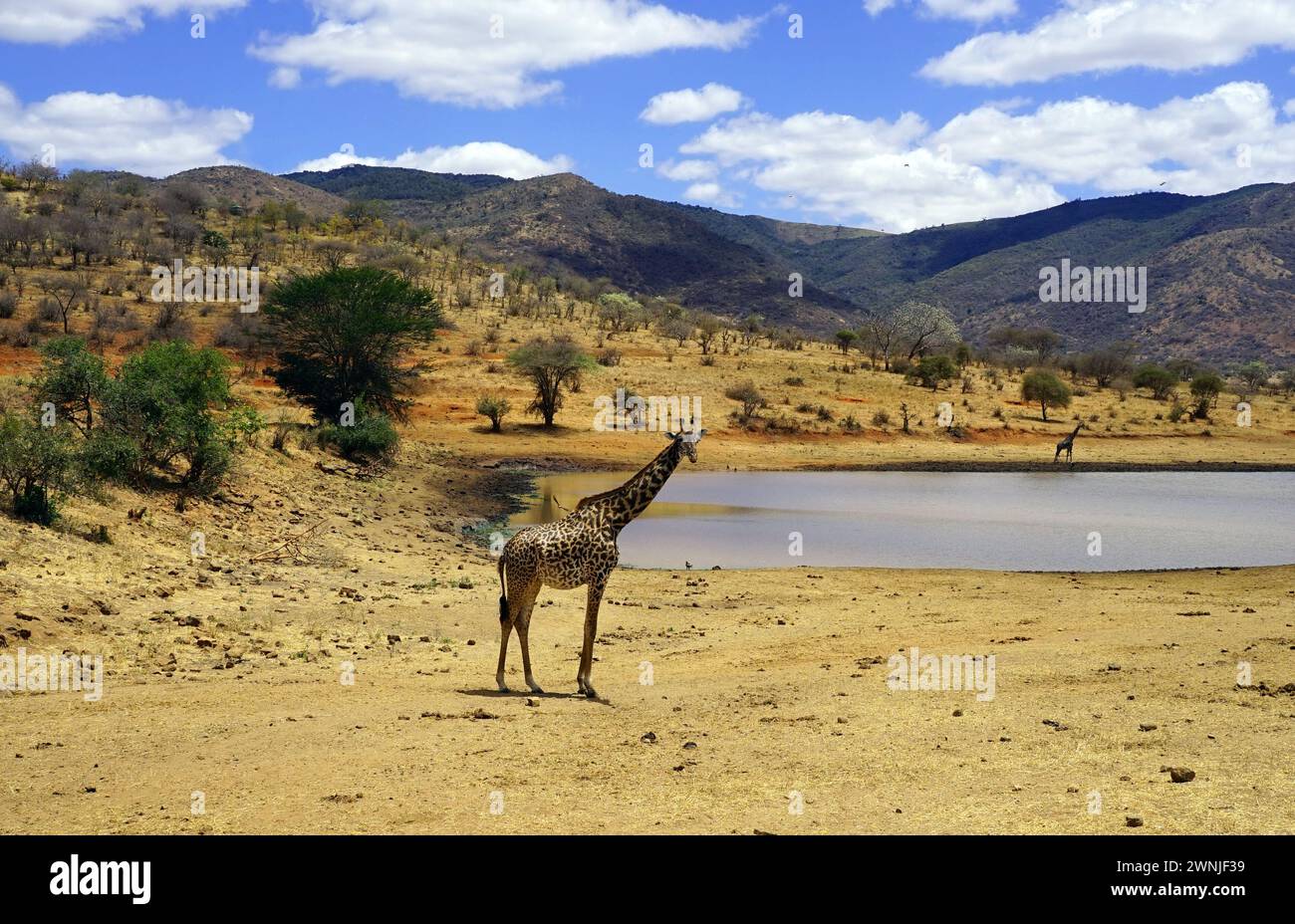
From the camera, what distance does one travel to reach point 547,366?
1727 inches

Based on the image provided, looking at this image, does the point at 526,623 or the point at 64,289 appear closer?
the point at 526,623

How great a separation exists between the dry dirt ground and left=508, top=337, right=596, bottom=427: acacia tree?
2667 centimetres

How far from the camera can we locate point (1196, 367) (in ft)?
239

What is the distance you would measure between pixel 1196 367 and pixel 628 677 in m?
71.8

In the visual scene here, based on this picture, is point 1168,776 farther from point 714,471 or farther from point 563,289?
point 563,289

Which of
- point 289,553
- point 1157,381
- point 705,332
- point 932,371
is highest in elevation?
point 705,332

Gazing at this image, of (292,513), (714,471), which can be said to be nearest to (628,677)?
(292,513)

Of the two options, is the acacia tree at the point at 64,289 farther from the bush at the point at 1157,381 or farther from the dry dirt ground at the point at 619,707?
the bush at the point at 1157,381

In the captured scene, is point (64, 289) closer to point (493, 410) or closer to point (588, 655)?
point (493, 410)

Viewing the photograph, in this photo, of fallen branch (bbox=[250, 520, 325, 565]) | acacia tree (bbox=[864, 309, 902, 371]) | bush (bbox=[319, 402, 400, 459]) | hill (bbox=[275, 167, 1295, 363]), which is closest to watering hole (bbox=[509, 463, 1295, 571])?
fallen branch (bbox=[250, 520, 325, 565])

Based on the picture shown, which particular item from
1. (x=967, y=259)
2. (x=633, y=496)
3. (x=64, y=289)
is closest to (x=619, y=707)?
(x=633, y=496)

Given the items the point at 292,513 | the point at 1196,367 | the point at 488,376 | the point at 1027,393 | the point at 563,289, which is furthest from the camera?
the point at 563,289

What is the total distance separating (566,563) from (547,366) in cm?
3368
